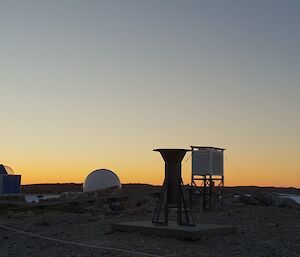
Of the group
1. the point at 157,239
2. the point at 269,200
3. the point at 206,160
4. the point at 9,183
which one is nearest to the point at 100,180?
the point at 9,183

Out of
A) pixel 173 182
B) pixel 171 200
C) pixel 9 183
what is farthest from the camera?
pixel 9 183

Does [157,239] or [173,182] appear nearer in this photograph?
[157,239]

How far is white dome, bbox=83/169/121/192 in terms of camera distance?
5125 cm

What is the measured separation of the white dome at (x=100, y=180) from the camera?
5125cm

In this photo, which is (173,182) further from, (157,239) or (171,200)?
(157,239)

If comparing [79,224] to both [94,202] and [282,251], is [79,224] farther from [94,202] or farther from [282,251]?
[94,202]

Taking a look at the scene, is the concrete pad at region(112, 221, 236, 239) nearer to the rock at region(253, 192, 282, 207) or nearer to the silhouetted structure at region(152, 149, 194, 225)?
the silhouetted structure at region(152, 149, 194, 225)

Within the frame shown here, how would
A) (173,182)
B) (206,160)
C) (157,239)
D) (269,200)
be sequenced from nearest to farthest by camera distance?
1. (157,239)
2. (173,182)
3. (206,160)
4. (269,200)

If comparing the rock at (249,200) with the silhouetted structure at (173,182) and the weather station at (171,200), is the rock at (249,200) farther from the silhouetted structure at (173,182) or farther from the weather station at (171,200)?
the silhouetted structure at (173,182)

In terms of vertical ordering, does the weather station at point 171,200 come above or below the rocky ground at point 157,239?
above

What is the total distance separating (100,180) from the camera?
2025 inches

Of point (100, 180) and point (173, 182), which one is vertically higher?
point (100, 180)

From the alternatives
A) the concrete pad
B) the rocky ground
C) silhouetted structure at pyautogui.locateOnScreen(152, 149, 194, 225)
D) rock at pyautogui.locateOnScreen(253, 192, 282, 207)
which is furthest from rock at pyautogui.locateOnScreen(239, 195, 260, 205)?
the concrete pad

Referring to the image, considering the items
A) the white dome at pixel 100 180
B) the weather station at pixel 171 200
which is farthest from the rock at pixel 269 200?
the white dome at pixel 100 180
